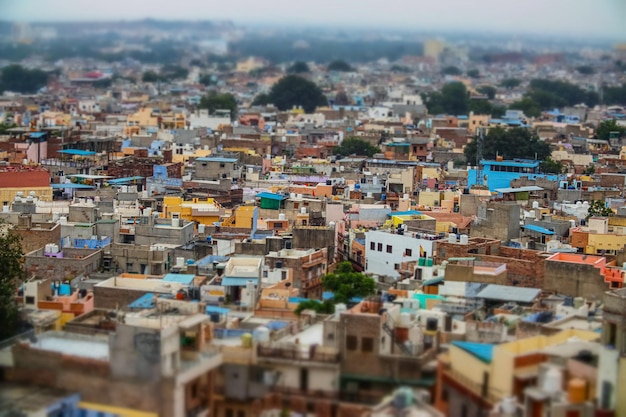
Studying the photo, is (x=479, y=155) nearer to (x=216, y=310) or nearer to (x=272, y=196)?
(x=272, y=196)

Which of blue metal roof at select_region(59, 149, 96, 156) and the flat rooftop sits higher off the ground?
blue metal roof at select_region(59, 149, 96, 156)

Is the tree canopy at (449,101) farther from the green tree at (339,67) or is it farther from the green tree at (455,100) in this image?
the green tree at (339,67)

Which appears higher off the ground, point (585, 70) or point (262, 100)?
point (585, 70)

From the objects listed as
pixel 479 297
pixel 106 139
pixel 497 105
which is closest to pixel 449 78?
pixel 497 105

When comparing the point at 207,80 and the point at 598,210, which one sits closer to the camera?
the point at 598,210

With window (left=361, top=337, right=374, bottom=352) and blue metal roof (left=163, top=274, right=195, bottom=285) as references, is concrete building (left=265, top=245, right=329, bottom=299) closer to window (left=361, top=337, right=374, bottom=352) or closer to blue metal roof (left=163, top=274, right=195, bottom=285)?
blue metal roof (left=163, top=274, right=195, bottom=285)

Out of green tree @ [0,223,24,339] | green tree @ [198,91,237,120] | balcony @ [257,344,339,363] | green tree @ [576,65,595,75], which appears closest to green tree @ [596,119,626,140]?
green tree @ [198,91,237,120]

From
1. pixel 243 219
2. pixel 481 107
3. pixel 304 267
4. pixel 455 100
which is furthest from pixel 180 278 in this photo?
pixel 455 100
